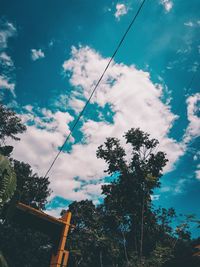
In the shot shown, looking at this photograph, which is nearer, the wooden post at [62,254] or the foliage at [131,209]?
the wooden post at [62,254]

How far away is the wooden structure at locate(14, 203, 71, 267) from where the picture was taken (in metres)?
7.66

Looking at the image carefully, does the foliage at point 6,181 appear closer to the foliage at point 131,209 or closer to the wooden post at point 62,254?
the wooden post at point 62,254

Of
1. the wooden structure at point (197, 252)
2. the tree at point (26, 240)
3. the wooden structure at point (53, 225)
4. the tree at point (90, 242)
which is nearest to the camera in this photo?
the wooden structure at point (53, 225)

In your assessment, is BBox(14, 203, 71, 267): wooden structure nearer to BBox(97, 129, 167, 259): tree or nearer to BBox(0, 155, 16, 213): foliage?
BBox(0, 155, 16, 213): foliage

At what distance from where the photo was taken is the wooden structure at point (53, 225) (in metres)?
7.66

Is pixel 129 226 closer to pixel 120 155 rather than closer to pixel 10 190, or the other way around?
pixel 120 155

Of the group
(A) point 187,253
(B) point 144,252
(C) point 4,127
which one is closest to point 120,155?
(B) point 144,252

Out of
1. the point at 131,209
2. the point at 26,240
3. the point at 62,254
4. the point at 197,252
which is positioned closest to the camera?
the point at 62,254

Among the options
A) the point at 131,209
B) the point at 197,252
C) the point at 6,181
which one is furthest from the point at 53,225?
the point at 131,209

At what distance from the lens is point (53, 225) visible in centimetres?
856

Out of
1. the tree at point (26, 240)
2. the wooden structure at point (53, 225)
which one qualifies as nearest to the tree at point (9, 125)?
the tree at point (26, 240)

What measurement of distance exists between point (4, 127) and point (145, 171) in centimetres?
1813

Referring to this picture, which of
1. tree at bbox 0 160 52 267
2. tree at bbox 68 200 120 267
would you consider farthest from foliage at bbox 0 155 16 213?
tree at bbox 0 160 52 267

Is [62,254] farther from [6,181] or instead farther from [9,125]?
[9,125]
